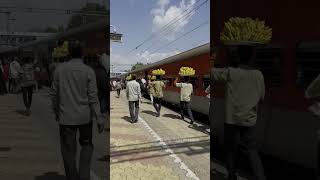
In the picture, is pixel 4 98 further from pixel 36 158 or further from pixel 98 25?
pixel 98 25

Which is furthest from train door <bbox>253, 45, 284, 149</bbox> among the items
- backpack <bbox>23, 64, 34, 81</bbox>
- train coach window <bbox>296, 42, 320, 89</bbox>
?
backpack <bbox>23, 64, 34, 81</bbox>

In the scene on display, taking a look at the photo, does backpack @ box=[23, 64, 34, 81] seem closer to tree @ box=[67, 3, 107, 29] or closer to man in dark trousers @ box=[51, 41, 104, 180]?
man in dark trousers @ box=[51, 41, 104, 180]

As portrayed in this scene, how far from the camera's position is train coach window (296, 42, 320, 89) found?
3.92 meters

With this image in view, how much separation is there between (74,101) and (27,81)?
2.23 ft

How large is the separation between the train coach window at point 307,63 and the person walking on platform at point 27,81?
2.26m

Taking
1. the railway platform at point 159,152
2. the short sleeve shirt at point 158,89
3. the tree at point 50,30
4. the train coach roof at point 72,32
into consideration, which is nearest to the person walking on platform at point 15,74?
the train coach roof at point 72,32

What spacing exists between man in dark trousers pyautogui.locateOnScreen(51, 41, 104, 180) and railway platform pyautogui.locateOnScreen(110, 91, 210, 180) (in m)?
1.84

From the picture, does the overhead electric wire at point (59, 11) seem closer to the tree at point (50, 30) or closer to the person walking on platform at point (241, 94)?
the tree at point (50, 30)

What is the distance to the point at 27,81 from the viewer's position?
414 centimetres

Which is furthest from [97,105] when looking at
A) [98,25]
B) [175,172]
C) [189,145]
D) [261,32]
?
[189,145]

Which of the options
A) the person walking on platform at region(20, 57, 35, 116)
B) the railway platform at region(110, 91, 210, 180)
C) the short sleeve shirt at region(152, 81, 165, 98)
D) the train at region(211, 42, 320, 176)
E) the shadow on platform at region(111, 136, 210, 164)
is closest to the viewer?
the train at region(211, 42, 320, 176)

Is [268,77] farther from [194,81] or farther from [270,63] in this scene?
[194,81]

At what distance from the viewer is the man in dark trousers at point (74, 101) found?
144 inches

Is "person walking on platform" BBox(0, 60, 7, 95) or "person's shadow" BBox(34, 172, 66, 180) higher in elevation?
"person walking on platform" BBox(0, 60, 7, 95)
